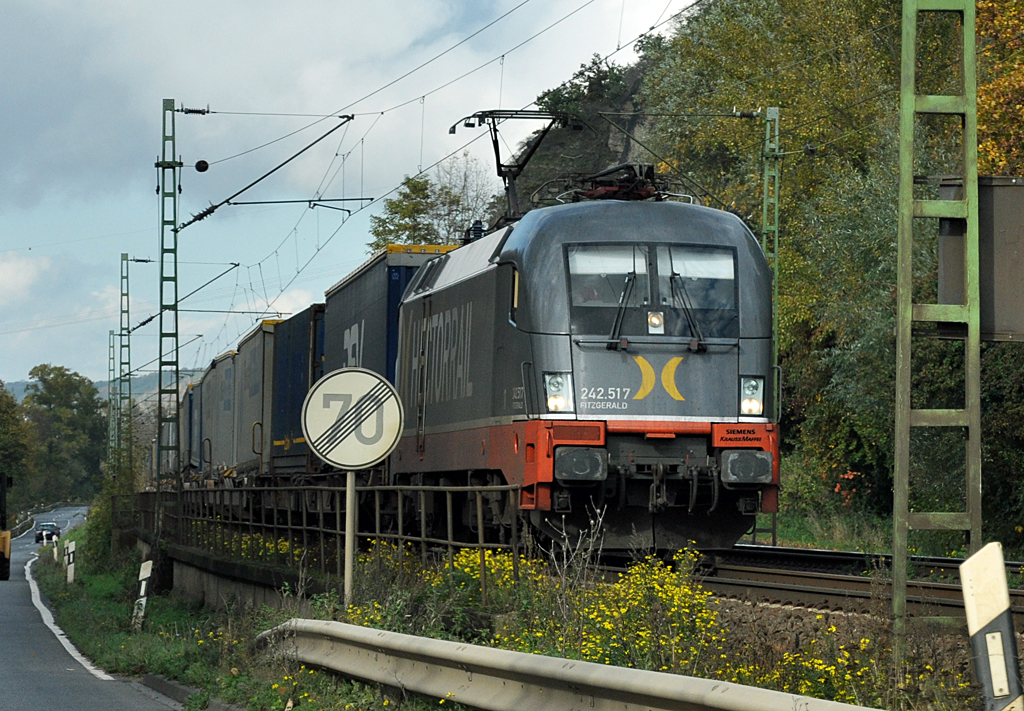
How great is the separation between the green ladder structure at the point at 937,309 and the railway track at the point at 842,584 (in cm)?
98

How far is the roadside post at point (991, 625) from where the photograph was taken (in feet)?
13.6

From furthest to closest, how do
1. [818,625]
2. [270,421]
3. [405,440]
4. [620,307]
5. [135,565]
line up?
[135,565] → [270,421] → [405,440] → [620,307] → [818,625]

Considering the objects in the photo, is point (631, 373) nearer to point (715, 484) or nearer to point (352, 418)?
point (715, 484)

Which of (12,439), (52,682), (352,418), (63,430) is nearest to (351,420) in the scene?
(352,418)

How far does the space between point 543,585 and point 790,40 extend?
106ft

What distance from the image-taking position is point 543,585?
10.0 metres

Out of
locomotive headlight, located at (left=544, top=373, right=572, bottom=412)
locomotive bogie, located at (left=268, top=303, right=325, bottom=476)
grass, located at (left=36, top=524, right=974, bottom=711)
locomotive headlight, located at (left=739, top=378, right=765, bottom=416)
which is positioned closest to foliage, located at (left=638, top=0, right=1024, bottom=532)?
locomotive bogie, located at (left=268, top=303, right=325, bottom=476)

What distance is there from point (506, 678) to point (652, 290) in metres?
7.87

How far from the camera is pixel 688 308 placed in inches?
563

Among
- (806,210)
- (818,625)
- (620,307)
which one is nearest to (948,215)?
(818,625)

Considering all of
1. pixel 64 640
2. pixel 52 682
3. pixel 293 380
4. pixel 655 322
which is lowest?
pixel 64 640

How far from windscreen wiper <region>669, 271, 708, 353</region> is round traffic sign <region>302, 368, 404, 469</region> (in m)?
3.98

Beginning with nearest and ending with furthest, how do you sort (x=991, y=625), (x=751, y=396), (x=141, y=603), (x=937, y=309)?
1. (x=991, y=625)
2. (x=937, y=309)
3. (x=751, y=396)
4. (x=141, y=603)

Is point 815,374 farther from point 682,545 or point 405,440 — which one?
point 682,545
